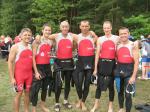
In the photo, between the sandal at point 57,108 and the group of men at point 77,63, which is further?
the sandal at point 57,108

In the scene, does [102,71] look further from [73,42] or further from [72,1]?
[72,1]

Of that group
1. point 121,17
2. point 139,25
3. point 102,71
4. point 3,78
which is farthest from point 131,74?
point 121,17

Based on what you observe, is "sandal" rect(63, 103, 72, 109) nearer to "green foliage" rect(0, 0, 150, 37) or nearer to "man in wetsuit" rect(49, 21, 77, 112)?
"man in wetsuit" rect(49, 21, 77, 112)

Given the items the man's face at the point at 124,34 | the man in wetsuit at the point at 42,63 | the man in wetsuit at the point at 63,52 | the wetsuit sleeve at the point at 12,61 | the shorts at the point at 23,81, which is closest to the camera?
the wetsuit sleeve at the point at 12,61

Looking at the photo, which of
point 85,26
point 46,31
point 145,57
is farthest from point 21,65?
point 145,57

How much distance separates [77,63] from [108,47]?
0.81 m

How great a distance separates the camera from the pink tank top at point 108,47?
7.61 meters

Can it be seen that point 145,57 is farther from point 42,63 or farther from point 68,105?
point 42,63

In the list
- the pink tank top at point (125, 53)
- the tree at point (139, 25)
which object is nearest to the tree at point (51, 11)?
the tree at point (139, 25)

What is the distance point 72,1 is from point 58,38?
31.3m

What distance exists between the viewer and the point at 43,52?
7684 mm

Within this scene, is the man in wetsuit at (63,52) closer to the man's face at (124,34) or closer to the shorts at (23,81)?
the shorts at (23,81)

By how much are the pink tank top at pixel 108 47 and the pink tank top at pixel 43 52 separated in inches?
43.1

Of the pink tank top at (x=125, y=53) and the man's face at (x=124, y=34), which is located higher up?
the man's face at (x=124, y=34)
